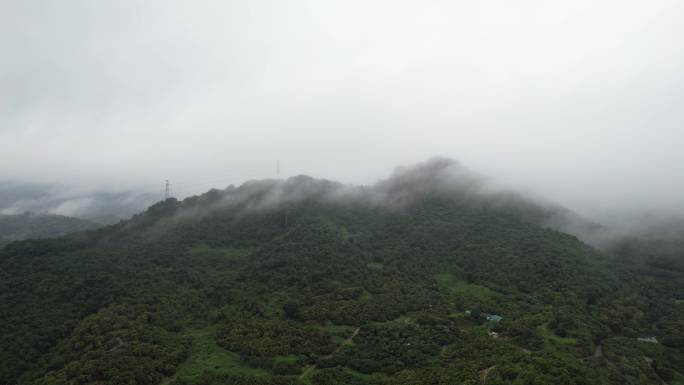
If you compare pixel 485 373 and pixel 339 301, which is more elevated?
pixel 339 301

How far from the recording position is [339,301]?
85.1 meters

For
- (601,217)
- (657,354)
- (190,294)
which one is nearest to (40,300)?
(190,294)

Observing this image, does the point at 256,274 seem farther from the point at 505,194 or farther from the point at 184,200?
the point at 505,194

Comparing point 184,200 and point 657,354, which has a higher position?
point 184,200

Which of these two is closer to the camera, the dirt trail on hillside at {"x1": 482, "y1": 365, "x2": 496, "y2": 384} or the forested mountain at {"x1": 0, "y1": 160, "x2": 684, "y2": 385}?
the dirt trail on hillside at {"x1": 482, "y1": 365, "x2": 496, "y2": 384}

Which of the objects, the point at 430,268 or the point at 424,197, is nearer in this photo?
the point at 430,268

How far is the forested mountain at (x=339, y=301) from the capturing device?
202 ft

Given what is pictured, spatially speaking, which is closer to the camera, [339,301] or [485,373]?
[485,373]

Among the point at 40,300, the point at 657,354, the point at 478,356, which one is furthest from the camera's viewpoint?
the point at 40,300

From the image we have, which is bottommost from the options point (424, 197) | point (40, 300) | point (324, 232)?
point (40, 300)

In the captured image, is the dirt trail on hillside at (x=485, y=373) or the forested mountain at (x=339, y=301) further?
the forested mountain at (x=339, y=301)

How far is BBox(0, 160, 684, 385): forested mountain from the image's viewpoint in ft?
202

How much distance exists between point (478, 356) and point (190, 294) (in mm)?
60195

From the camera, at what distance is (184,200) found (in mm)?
153750
